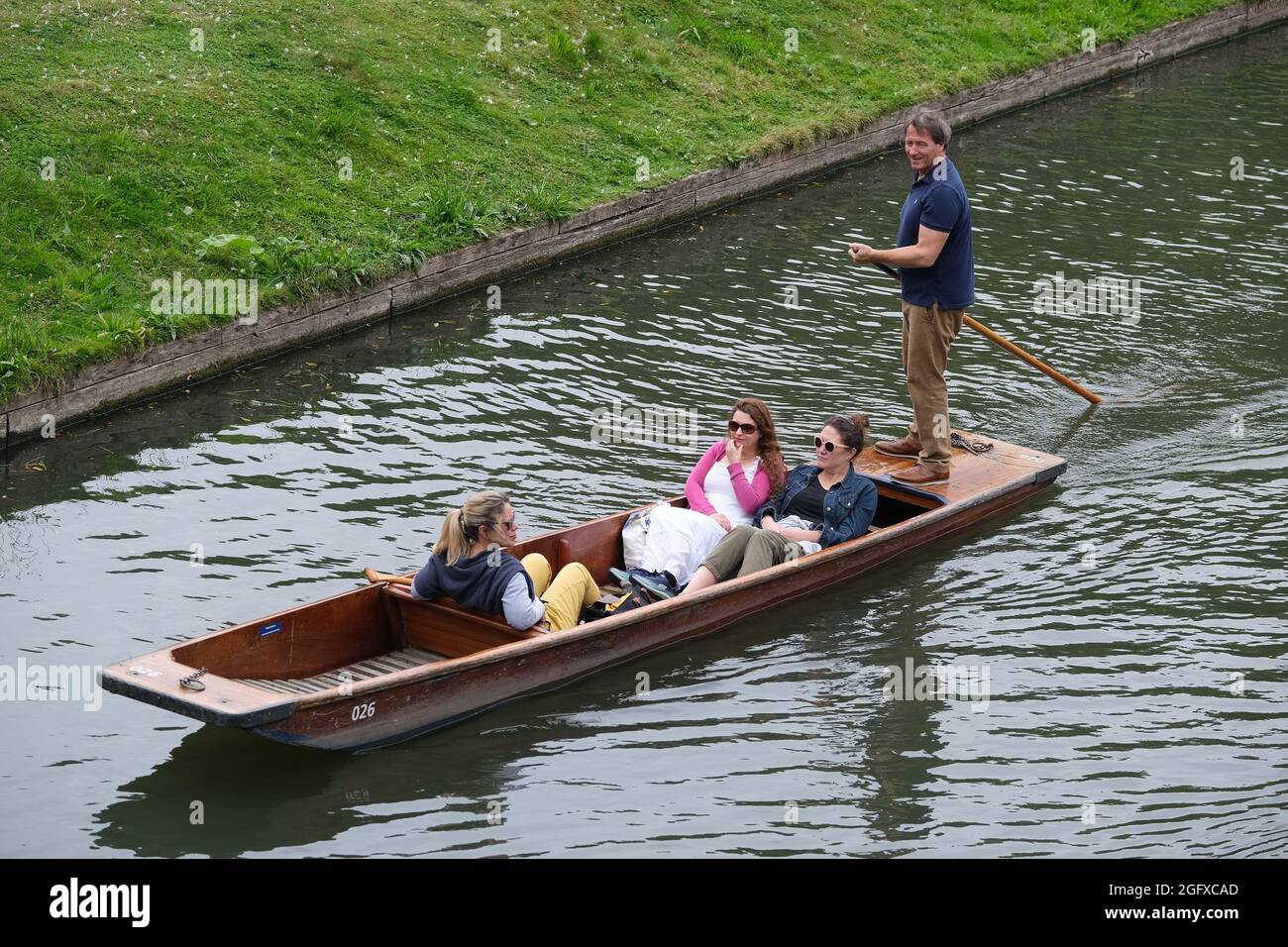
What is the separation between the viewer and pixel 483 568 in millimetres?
7879

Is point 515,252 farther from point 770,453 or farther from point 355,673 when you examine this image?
point 355,673

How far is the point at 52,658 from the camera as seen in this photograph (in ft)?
27.0

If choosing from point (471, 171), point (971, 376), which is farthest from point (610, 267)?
point (971, 376)

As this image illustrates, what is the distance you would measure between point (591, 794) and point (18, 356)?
5756 millimetres

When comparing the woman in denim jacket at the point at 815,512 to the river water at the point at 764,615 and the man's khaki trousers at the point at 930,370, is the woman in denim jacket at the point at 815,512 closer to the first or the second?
the river water at the point at 764,615

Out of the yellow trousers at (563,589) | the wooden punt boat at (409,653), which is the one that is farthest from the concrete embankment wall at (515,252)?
the yellow trousers at (563,589)

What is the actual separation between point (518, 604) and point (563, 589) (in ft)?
1.96

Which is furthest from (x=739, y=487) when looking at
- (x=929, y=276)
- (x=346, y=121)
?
(x=346, y=121)

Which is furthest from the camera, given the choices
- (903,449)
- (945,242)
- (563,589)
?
(903,449)

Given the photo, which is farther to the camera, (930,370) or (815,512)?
(930,370)

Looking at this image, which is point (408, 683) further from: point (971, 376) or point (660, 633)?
point (971, 376)

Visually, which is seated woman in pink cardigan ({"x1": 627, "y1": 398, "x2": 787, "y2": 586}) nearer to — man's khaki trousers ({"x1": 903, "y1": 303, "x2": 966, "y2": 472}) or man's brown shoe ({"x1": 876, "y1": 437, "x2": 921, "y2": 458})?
man's khaki trousers ({"x1": 903, "y1": 303, "x2": 966, "y2": 472})

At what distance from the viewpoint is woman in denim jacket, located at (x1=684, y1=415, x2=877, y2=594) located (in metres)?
8.88

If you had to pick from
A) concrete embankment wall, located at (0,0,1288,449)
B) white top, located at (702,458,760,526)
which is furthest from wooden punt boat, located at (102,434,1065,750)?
concrete embankment wall, located at (0,0,1288,449)
